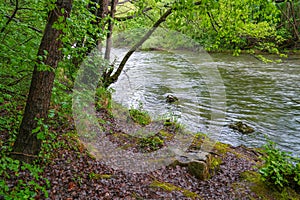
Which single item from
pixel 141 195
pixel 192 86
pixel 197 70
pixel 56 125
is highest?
pixel 197 70

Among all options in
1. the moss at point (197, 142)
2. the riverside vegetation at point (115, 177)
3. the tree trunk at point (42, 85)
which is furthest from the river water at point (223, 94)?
the tree trunk at point (42, 85)

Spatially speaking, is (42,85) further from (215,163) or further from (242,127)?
(242,127)

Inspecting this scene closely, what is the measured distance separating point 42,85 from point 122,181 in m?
2.47

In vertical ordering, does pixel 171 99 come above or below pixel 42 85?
below

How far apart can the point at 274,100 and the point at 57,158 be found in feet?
42.0

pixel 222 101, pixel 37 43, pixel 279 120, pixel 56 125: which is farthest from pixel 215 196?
pixel 222 101

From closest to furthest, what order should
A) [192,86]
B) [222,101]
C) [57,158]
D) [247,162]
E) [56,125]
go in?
[57,158] < [56,125] < [247,162] < [222,101] < [192,86]

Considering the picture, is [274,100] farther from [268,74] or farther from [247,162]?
[247,162]

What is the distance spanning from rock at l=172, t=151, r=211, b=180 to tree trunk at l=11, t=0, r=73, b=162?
11.1 feet

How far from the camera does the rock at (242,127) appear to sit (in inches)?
409

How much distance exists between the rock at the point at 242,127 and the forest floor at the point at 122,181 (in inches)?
162

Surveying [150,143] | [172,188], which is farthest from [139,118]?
[172,188]

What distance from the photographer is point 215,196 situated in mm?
5098

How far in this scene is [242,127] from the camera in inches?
416
